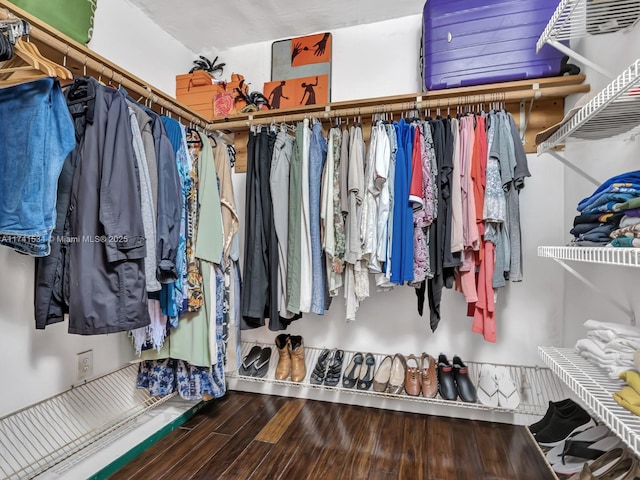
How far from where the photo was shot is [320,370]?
6.64 ft

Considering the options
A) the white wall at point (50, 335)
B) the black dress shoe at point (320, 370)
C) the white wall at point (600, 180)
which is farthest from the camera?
the black dress shoe at point (320, 370)

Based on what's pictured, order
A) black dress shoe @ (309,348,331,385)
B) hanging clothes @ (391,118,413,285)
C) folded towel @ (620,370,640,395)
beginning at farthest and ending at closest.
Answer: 1. black dress shoe @ (309,348,331,385)
2. hanging clothes @ (391,118,413,285)
3. folded towel @ (620,370,640,395)

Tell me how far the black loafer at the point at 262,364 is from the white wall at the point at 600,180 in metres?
1.67

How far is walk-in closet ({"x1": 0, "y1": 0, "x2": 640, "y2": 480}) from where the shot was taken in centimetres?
112

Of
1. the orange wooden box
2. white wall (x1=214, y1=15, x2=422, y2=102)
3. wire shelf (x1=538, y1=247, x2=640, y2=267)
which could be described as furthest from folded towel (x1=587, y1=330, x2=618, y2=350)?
the orange wooden box

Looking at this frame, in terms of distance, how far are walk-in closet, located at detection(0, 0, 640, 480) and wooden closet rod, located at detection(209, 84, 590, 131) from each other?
12mm

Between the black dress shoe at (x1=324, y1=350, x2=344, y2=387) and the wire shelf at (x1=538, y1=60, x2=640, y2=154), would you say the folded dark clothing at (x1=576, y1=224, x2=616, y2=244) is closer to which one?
the wire shelf at (x1=538, y1=60, x2=640, y2=154)

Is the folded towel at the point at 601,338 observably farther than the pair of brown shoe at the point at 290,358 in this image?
No

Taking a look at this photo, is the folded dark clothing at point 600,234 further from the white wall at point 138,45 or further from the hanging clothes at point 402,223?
the white wall at point 138,45

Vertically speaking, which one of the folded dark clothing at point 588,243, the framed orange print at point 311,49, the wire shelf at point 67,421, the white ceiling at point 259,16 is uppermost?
the white ceiling at point 259,16

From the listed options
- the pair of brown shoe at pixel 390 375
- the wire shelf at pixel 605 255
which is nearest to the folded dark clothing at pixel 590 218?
the wire shelf at pixel 605 255

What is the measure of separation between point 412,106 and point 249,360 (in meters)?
1.75

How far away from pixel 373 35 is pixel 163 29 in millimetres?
1332

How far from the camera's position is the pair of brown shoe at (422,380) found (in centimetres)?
178
